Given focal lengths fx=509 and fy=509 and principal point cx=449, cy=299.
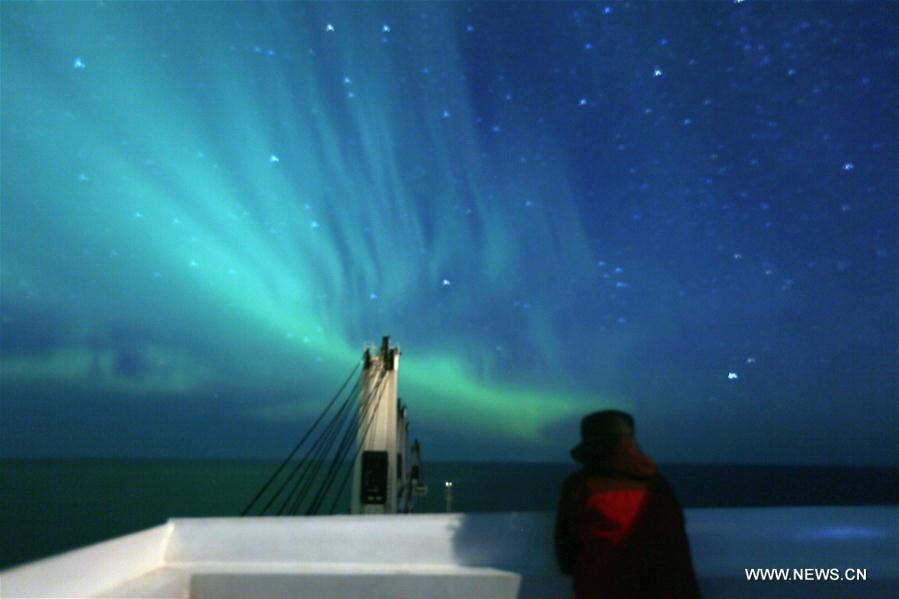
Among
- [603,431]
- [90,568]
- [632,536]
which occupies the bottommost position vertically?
[90,568]

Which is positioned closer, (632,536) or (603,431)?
(632,536)

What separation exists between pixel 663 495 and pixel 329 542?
1891mm

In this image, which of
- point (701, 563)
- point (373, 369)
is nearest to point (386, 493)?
point (373, 369)

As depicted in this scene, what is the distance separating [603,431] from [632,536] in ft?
1.49

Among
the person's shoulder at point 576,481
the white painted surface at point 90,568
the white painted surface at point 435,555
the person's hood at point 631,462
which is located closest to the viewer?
the white painted surface at point 90,568

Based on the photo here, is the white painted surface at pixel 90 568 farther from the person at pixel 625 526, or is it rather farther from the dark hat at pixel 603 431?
the dark hat at pixel 603 431

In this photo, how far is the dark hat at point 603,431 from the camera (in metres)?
2.37

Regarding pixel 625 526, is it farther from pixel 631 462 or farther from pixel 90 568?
pixel 90 568

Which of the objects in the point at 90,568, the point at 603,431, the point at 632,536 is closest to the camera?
the point at 632,536

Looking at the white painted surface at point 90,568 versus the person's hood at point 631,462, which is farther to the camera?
the person's hood at point 631,462

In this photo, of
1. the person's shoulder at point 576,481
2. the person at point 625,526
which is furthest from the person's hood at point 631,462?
the person's shoulder at point 576,481

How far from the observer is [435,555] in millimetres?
2910

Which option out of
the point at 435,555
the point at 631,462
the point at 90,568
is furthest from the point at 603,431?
the point at 90,568

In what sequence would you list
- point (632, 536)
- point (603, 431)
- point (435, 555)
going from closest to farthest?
1. point (632, 536)
2. point (603, 431)
3. point (435, 555)
